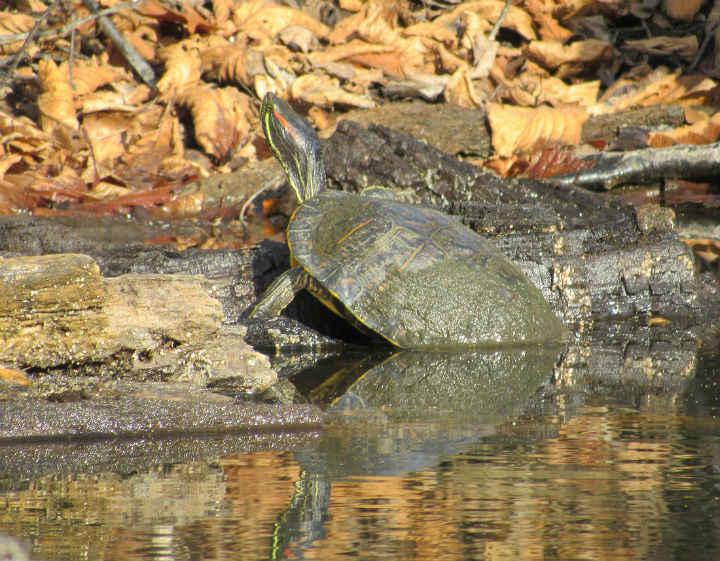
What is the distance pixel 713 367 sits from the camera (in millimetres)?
3561

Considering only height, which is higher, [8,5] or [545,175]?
[8,5]

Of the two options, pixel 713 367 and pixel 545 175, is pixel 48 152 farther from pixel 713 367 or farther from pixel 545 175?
pixel 713 367

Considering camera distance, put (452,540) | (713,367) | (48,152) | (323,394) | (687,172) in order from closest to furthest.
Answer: (452,540) → (323,394) → (713,367) → (687,172) → (48,152)

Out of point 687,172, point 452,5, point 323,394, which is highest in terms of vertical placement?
A: point 452,5

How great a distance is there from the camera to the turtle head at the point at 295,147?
17.1 ft

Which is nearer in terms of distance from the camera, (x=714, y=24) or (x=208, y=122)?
(x=208, y=122)

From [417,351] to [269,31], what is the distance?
318 inches

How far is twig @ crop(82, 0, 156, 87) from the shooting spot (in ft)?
33.5

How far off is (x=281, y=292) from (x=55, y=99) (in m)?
6.18

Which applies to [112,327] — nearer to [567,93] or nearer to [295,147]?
[295,147]

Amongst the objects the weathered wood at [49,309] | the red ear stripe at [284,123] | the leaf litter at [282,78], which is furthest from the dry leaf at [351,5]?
the weathered wood at [49,309]

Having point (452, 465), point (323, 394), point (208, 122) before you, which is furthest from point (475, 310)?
point (208, 122)

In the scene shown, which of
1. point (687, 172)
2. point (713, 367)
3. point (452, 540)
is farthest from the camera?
point (687, 172)

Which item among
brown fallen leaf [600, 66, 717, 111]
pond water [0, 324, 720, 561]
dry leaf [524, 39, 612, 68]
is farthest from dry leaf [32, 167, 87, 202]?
brown fallen leaf [600, 66, 717, 111]
